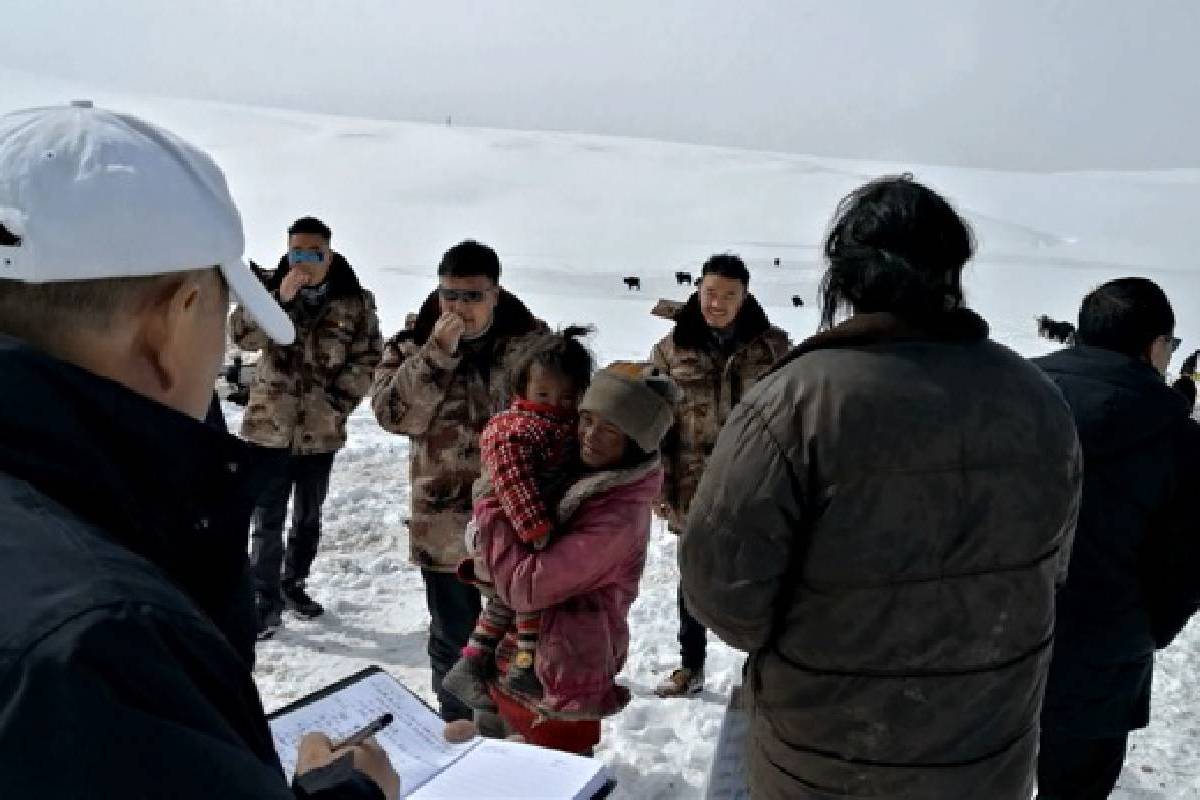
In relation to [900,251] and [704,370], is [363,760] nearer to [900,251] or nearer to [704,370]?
[900,251]

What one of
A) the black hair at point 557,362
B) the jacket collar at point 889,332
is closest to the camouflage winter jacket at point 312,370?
the black hair at point 557,362

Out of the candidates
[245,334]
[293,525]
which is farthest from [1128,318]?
[293,525]

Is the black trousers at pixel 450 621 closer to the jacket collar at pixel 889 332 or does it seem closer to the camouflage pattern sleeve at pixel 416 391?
the camouflage pattern sleeve at pixel 416 391

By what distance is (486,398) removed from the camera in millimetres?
3539

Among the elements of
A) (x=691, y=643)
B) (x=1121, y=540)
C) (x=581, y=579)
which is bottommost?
(x=691, y=643)

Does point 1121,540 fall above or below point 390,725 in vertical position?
above

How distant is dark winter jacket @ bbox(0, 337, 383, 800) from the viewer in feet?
2.43

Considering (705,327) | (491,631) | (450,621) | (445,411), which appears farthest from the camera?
(705,327)

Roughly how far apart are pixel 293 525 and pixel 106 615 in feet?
14.1

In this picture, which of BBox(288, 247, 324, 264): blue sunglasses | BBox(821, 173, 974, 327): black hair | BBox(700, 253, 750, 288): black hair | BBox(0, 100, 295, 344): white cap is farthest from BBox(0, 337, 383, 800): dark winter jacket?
BBox(288, 247, 324, 264): blue sunglasses

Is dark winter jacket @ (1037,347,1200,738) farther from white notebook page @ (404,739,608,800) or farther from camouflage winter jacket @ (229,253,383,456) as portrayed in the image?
camouflage winter jacket @ (229,253,383,456)

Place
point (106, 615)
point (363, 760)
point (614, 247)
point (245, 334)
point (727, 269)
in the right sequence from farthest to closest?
point (614, 247) → point (245, 334) → point (727, 269) → point (363, 760) → point (106, 615)

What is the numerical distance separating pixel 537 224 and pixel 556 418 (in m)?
35.8

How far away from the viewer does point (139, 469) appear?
99cm
